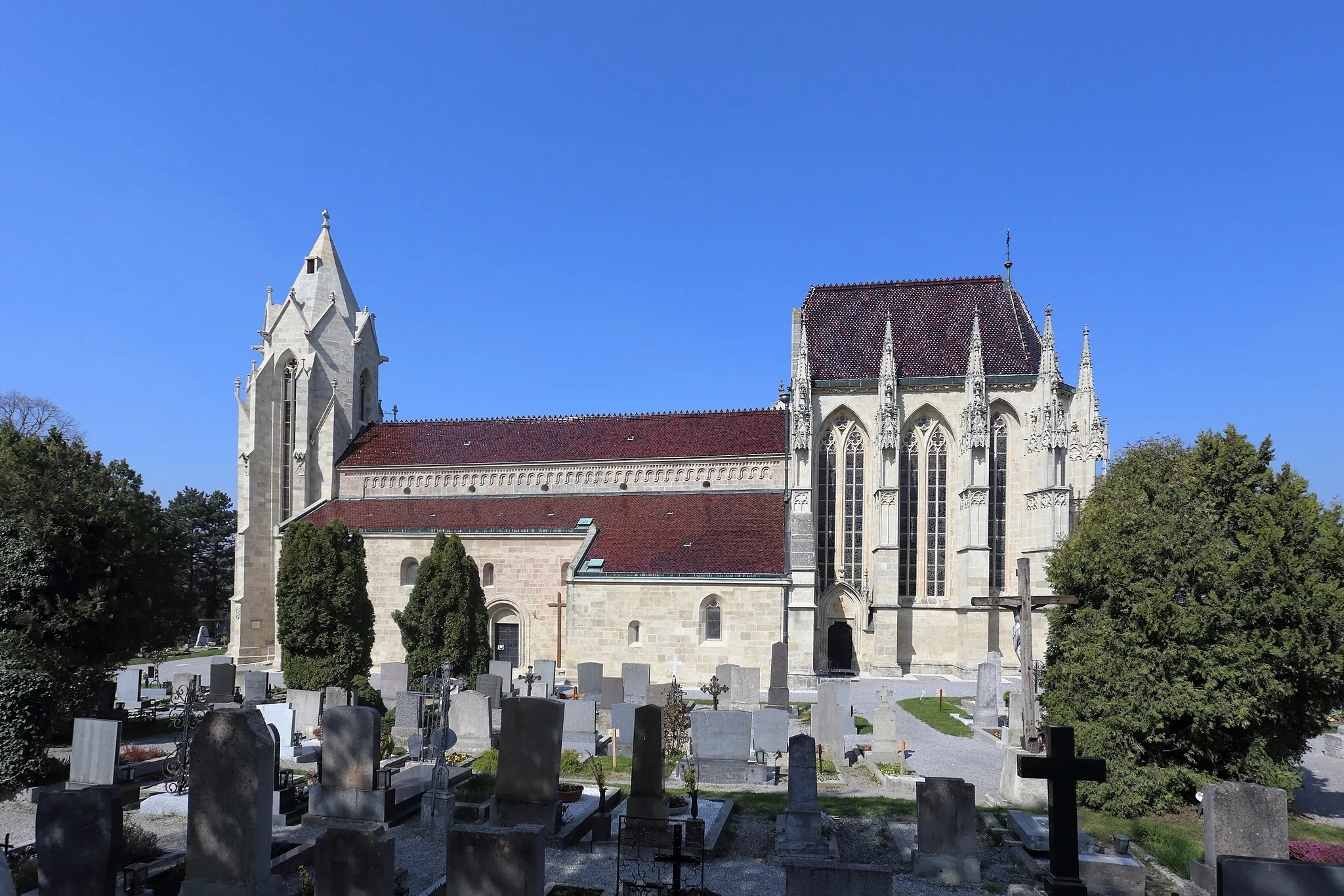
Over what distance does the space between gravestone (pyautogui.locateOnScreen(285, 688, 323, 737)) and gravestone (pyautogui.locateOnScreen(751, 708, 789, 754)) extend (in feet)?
31.4

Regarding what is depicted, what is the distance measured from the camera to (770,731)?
54.5 ft

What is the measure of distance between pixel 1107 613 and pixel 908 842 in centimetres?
587

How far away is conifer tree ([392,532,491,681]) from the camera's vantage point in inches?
918

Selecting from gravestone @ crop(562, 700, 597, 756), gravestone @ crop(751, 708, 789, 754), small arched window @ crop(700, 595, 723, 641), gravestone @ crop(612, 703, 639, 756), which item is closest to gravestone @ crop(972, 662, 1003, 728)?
gravestone @ crop(751, 708, 789, 754)

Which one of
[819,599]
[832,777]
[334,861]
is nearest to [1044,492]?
[819,599]

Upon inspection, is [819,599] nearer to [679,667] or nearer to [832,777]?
[679,667]

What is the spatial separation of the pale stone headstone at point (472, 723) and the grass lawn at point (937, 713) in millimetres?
11137

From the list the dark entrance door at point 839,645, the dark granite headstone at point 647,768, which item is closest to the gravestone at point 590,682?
the dark granite headstone at point 647,768

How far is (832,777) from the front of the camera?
1573 cm

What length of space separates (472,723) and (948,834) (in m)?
10.6

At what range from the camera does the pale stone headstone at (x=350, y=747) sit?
37.8 ft

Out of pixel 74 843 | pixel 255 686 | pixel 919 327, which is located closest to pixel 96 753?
pixel 74 843

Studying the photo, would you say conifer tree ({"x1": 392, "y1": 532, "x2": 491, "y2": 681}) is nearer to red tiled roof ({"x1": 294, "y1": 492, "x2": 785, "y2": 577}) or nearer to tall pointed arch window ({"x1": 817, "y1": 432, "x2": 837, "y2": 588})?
red tiled roof ({"x1": 294, "y1": 492, "x2": 785, "y2": 577})

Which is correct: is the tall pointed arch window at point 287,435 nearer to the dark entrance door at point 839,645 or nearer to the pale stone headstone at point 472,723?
the pale stone headstone at point 472,723
